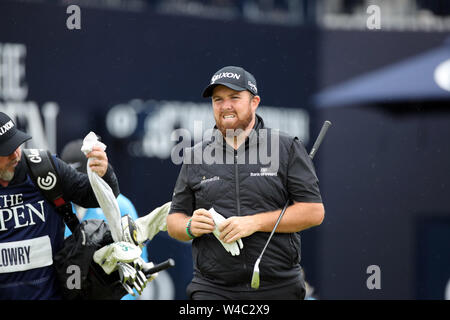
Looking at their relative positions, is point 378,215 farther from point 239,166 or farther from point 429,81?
point 239,166

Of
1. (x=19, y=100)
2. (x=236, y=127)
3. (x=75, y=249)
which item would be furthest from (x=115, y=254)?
(x=19, y=100)

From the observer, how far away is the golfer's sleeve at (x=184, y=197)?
390cm

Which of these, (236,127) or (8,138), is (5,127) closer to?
(8,138)

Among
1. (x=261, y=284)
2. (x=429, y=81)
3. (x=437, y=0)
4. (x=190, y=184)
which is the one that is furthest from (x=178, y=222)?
(x=437, y=0)

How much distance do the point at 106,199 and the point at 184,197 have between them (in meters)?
0.40

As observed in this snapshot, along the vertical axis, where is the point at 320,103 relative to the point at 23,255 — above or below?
above

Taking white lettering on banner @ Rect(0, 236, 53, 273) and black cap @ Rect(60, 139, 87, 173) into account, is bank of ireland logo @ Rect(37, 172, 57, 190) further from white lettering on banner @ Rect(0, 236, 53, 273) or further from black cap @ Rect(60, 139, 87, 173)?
black cap @ Rect(60, 139, 87, 173)

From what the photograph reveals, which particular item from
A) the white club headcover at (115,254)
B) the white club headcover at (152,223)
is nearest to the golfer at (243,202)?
the white club headcover at (115,254)

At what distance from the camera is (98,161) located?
12.8 feet

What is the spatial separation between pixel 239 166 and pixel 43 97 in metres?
3.43

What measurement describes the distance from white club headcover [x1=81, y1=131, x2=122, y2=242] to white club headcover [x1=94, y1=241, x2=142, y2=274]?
0.22 ft

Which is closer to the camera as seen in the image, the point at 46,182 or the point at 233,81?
the point at 233,81

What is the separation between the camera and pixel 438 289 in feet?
25.7

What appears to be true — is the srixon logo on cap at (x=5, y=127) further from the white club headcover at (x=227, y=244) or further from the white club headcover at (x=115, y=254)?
the white club headcover at (x=227, y=244)
